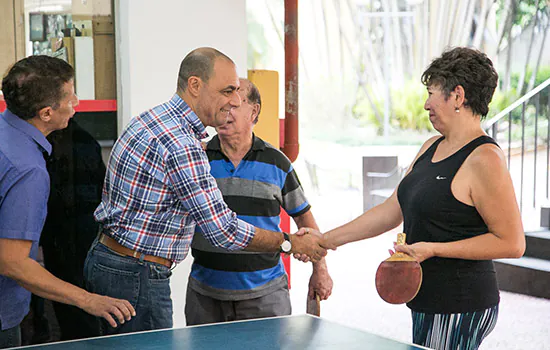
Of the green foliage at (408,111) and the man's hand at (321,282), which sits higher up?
the green foliage at (408,111)

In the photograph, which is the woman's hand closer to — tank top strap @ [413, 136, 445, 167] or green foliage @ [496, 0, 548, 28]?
tank top strap @ [413, 136, 445, 167]

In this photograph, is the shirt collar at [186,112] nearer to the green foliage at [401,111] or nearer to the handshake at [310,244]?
the handshake at [310,244]

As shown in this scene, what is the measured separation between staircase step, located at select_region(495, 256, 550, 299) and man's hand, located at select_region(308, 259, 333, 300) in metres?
3.23

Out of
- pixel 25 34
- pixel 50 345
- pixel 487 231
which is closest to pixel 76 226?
pixel 25 34

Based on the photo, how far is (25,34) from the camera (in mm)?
3145

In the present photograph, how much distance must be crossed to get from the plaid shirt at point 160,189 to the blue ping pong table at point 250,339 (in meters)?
0.30

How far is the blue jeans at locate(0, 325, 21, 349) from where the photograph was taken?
2.11 meters

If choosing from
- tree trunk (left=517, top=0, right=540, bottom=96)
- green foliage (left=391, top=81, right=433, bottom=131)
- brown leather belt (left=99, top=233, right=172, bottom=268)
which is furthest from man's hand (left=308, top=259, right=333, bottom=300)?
tree trunk (left=517, top=0, right=540, bottom=96)

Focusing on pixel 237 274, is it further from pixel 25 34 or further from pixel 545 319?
pixel 545 319

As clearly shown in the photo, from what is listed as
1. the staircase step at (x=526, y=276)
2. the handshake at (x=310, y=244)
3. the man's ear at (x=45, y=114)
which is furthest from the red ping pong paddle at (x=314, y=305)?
the staircase step at (x=526, y=276)

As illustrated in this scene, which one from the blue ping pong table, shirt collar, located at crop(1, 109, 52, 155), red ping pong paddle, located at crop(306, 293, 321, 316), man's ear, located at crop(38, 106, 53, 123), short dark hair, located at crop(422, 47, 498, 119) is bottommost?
red ping pong paddle, located at crop(306, 293, 321, 316)

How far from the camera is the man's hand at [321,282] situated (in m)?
2.71

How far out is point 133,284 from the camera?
2191 mm

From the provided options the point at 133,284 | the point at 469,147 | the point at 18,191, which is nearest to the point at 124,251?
the point at 133,284
